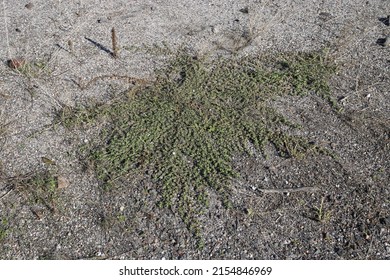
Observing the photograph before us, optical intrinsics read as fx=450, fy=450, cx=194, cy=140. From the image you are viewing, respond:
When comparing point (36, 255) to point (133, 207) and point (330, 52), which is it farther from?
point (330, 52)

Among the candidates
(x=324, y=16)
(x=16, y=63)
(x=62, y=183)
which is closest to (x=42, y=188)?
(x=62, y=183)

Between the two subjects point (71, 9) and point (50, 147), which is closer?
point (50, 147)

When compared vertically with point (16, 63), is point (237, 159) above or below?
below

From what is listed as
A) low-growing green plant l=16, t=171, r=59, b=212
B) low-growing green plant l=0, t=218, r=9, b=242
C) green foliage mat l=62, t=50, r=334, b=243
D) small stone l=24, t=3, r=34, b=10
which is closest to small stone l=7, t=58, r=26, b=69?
green foliage mat l=62, t=50, r=334, b=243

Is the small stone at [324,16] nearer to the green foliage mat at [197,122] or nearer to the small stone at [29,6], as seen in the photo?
the green foliage mat at [197,122]

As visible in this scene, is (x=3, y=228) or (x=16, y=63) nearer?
(x=3, y=228)

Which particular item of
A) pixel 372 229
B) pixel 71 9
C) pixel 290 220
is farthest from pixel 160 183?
pixel 71 9

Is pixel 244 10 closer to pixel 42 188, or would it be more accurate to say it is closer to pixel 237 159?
pixel 237 159
